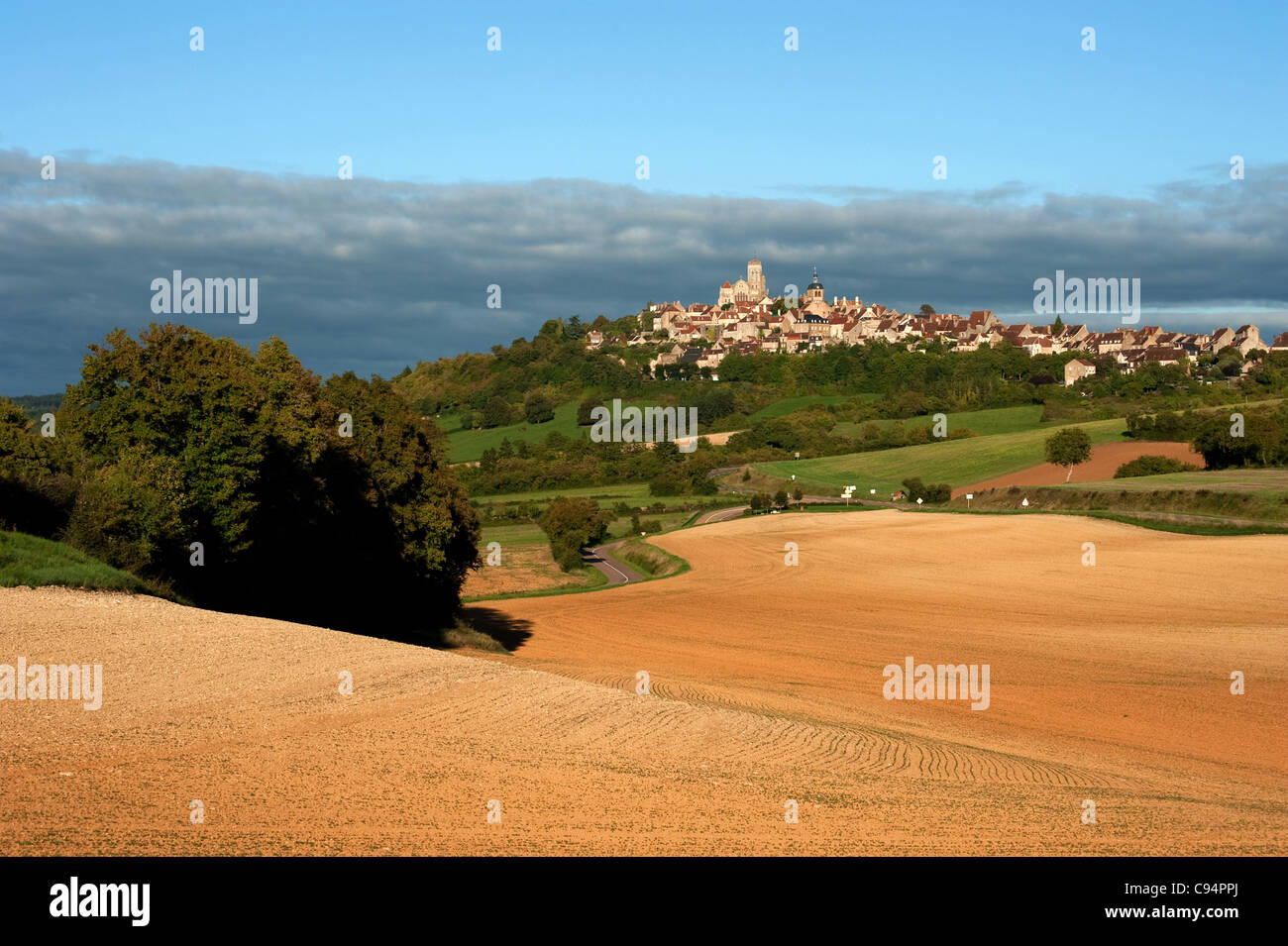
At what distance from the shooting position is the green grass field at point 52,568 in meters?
24.2

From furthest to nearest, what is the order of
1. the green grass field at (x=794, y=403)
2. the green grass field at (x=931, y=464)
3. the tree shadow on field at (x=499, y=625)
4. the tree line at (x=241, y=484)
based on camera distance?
the green grass field at (x=794, y=403)
the green grass field at (x=931, y=464)
the tree shadow on field at (x=499, y=625)
the tree line at (x=241, y=484)

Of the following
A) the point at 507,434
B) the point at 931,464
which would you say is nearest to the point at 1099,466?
the point at 931,464

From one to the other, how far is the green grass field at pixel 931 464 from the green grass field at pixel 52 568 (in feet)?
258

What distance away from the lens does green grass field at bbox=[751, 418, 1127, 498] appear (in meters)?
99.5

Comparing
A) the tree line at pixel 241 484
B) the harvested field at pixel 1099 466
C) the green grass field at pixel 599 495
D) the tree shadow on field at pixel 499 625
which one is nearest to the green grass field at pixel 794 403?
the green grass field at pixel 599 495

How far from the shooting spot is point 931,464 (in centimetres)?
10644

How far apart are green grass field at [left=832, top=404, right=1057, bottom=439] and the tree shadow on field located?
81438 millimetres

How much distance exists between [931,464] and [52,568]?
299 feet

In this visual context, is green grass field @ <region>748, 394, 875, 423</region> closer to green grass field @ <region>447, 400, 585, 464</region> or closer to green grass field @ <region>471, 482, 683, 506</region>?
green grass field @ <region>447, 400, 585, 464</region>

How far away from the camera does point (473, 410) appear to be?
166625 millimetres

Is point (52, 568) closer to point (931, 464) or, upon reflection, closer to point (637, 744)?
point (637, 744)

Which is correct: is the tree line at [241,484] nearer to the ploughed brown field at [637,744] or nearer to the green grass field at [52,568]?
the green grass field at [52,568]

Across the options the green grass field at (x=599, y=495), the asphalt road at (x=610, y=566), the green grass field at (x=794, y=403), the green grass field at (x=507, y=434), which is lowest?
the asphalt road at (x=610, y=566)
